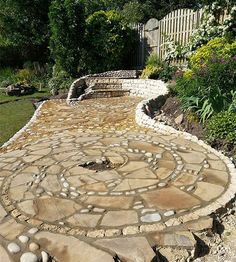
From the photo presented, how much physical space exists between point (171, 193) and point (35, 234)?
152 cm

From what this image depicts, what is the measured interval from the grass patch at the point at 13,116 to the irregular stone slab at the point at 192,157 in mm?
3648

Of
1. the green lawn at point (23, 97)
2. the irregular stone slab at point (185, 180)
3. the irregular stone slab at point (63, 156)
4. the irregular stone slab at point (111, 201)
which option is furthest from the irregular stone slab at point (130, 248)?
the green lawn at point (23, 97)

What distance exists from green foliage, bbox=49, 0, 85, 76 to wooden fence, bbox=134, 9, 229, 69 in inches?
102

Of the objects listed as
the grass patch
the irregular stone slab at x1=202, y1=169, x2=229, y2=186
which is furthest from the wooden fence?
the irregular stone slab at x1=202, y1=169, x2=229, y2=186

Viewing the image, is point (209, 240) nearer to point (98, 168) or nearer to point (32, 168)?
point (98, 168)

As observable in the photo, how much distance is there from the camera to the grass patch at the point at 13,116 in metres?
7.09

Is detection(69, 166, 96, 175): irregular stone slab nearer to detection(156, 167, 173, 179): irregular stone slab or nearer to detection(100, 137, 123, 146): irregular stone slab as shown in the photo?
detection(156, 167, 173, 179): irregular stone slab

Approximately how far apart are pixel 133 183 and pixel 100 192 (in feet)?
1.41

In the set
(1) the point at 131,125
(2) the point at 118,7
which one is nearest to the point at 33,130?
(1) the point at 131,125

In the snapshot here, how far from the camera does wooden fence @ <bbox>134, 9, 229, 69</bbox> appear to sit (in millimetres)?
11422

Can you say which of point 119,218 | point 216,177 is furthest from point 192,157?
point 119,218

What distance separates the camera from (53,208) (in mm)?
3363

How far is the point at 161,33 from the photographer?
12.8 meters

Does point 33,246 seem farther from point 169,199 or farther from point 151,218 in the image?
point 169,199
